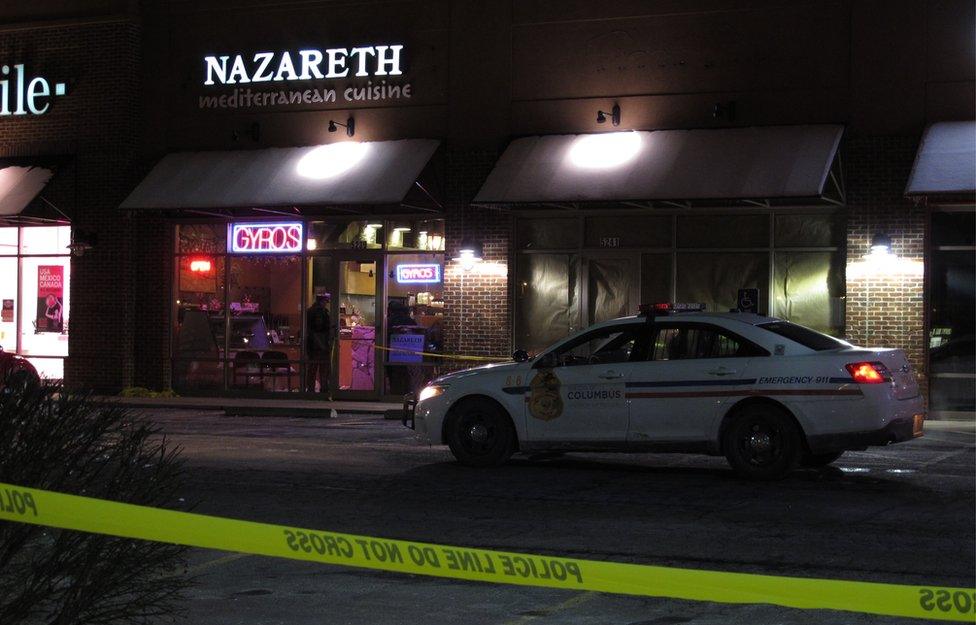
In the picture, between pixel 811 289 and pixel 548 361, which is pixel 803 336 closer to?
pixel 548 361

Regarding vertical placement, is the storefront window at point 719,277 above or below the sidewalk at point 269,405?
above

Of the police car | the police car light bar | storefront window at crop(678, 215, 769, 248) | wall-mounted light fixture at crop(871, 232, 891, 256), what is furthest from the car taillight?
storefront window at crop(678, 215, 769, 248)

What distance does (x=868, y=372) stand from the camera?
11906 millimetres

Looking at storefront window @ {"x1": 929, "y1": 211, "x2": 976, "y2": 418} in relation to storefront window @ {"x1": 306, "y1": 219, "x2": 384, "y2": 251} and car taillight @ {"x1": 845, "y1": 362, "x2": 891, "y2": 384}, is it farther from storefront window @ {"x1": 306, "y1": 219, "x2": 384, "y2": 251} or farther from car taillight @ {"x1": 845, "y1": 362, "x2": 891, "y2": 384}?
storefront window @ {"x1": 306, "y1": 219, "x2": 384, "y2": 251}

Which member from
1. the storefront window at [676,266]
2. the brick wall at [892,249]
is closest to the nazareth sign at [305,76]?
the storefront window at [676,266]

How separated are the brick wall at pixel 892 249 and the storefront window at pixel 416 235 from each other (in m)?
7.15

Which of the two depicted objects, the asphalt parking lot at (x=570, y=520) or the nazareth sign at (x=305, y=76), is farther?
the nazareth sign at (x=305, y=76)

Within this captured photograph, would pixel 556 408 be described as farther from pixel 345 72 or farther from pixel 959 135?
pixel 345 72

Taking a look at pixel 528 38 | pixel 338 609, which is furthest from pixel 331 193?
pixel 338 609

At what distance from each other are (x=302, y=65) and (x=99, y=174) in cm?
467

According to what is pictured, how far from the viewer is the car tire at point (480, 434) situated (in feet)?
44.0

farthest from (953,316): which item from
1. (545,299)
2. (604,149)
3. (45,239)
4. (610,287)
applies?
(45,239)

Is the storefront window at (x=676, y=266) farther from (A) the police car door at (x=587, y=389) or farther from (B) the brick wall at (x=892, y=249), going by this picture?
(A) the police car door at (x=587, y=389)

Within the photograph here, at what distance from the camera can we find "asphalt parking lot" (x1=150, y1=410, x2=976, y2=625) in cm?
712
